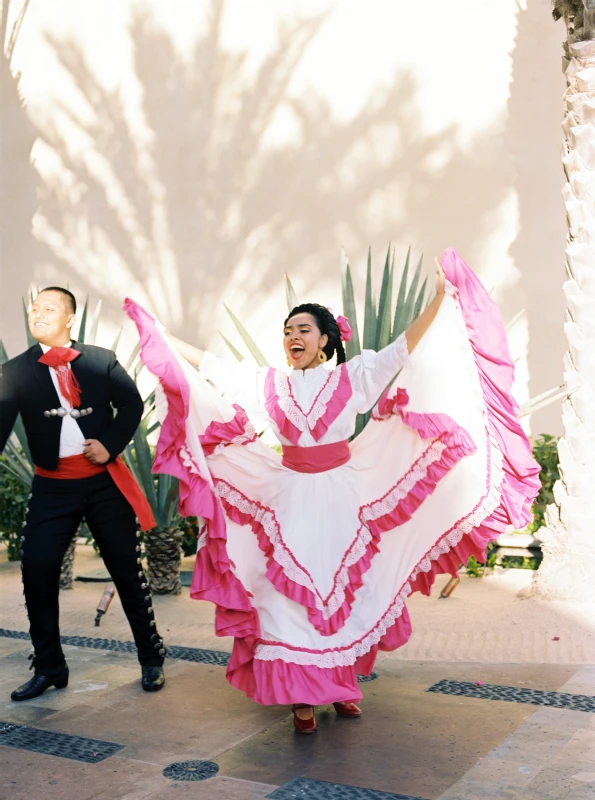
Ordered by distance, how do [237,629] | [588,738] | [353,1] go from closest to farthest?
1. [588,738]
2. [237,629]
3. [353,1]

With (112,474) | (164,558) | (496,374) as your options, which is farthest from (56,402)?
(164,558)

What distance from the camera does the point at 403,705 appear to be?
4.24m

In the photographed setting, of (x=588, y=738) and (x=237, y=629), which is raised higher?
(x=237, y=629)

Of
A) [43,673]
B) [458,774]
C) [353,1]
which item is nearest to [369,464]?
[458,774]

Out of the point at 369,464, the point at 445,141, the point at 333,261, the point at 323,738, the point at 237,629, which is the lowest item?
the point at 323,738

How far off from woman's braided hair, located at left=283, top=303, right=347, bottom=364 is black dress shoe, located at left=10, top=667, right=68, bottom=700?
6.26ft

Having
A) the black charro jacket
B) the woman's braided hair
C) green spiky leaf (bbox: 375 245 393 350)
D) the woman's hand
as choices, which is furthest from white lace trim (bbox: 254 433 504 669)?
green spiky leaf (bbox: 375 245 393 350)

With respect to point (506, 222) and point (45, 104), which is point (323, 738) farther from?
point (45, 104)

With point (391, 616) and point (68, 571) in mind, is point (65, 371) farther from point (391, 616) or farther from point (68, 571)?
point (68, 571)

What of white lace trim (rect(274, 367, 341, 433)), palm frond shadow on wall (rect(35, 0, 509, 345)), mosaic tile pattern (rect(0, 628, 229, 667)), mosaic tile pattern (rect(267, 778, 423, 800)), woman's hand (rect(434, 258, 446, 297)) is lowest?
mosaic tile pattern (rect(267, 778, 423, 800))

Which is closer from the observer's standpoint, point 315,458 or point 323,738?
point 323,738

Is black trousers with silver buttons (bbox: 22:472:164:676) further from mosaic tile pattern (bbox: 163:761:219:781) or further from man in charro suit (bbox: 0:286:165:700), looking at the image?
mosaic tile pattern (bbox: 163:761:219:781)

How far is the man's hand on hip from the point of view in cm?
441

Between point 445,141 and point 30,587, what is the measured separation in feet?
17.2
